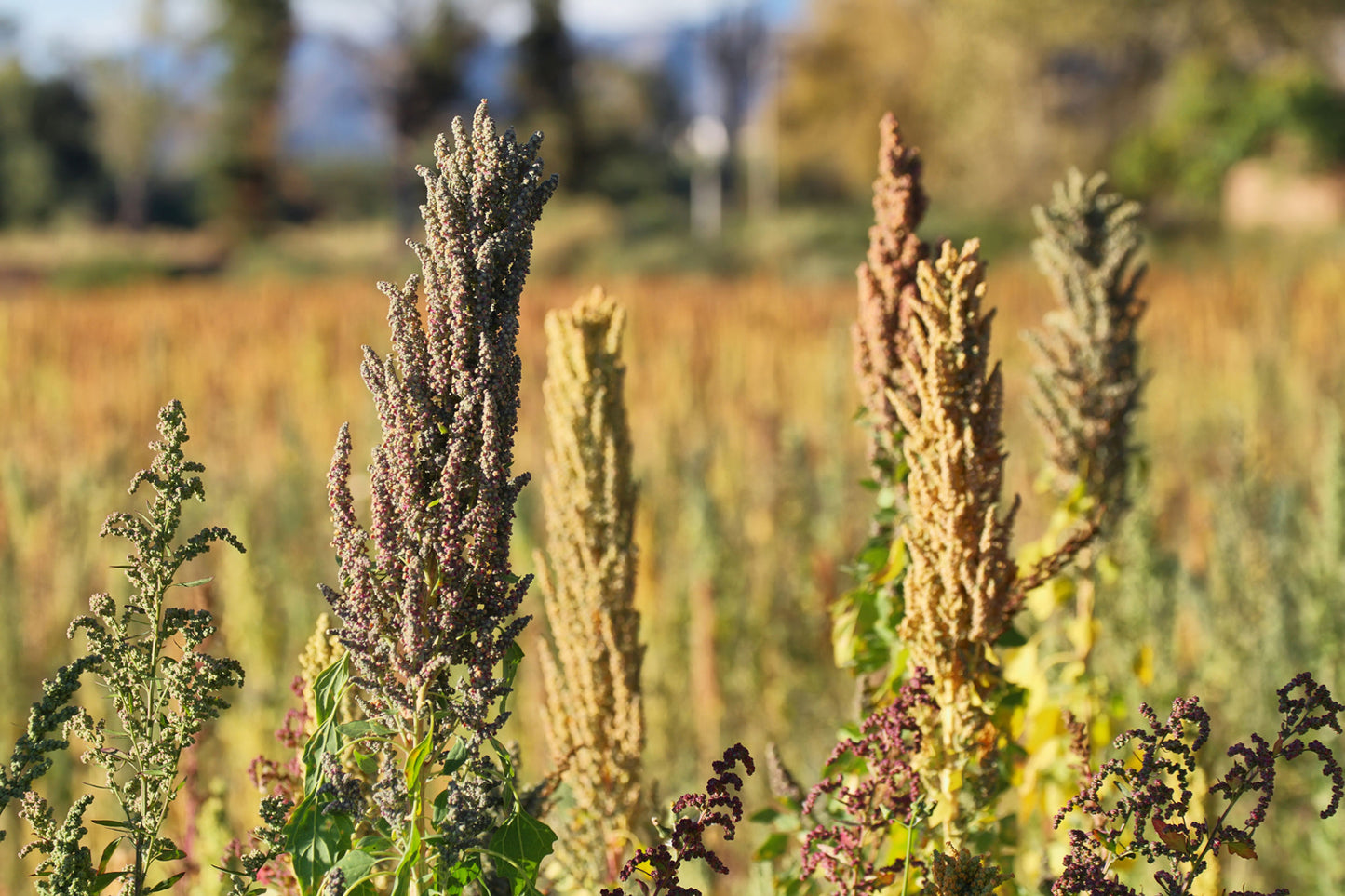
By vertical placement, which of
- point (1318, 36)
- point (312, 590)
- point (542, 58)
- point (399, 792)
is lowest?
point (399, 792)

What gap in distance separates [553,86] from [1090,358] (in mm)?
36314

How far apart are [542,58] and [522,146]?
122ft

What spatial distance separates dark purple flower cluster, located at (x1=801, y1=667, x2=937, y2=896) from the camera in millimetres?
1212

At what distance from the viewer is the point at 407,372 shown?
1.11 metres

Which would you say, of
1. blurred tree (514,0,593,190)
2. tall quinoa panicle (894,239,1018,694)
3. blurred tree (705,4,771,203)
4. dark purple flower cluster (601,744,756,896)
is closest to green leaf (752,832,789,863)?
tall quinoa panicle (894,239,1018,694)

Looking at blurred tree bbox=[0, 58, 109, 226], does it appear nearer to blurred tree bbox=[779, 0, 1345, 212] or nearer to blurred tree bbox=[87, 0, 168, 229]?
blurred tree bbox=[87, 0, 168, 229]

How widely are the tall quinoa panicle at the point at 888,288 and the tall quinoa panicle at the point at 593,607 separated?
1.17 feet

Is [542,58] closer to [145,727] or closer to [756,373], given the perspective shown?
[756,373]

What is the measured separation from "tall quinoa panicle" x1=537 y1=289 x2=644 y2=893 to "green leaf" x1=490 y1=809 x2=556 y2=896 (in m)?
0.58

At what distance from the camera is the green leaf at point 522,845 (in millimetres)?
1085

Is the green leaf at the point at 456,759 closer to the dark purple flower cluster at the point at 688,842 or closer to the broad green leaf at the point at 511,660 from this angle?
the broad green leaf at the point at 511,660

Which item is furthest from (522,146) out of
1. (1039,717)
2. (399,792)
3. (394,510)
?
(1039,717)

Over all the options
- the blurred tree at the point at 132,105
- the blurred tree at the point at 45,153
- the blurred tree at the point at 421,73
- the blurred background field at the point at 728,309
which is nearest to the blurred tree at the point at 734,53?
the blurred background field at the point at 728,309

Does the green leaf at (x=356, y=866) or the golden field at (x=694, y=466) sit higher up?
the golden field at (x=694, y=466)
